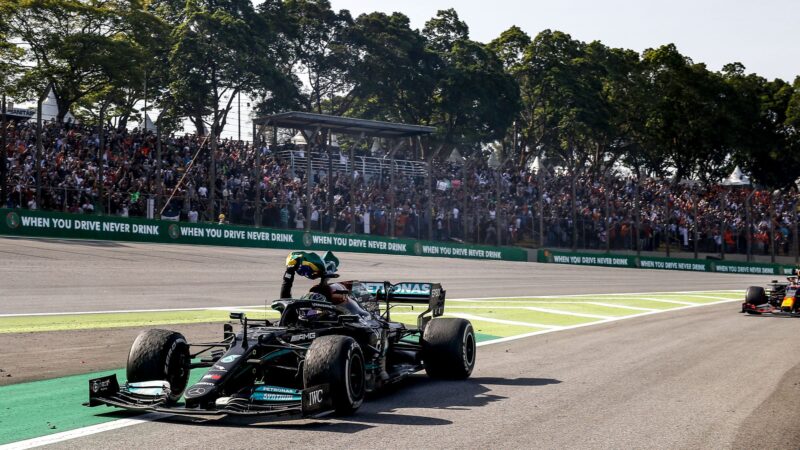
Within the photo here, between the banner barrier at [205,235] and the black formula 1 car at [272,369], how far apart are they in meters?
20.3

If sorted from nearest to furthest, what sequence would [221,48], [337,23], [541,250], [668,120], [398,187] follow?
1. [398,187]
2. [541,250]
3. [221,48]
4. [337,23]
5. [668,120]

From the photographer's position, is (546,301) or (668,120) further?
(668,120)

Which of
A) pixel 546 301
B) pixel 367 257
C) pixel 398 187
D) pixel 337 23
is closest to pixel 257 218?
pixel 367 257

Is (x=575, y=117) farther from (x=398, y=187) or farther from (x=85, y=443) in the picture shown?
(x=85, y=443)

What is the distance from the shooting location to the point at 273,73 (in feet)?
174

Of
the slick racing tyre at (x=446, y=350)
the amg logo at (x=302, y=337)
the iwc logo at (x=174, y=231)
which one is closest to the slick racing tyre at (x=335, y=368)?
the amg logo at (x=302, y=337)

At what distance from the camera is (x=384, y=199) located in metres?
37.8

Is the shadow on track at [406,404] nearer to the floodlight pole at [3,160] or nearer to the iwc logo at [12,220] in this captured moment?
the floodlight pole at [3,160]

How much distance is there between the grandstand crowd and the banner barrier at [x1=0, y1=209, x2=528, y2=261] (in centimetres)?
35

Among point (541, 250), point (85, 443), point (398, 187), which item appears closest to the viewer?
point (85, 443)

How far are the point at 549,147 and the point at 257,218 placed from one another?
44.8m

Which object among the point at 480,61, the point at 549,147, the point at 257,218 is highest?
the point at 480,61

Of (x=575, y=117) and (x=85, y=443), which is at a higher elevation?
(x=575, y=117)

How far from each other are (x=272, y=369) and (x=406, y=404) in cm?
137
